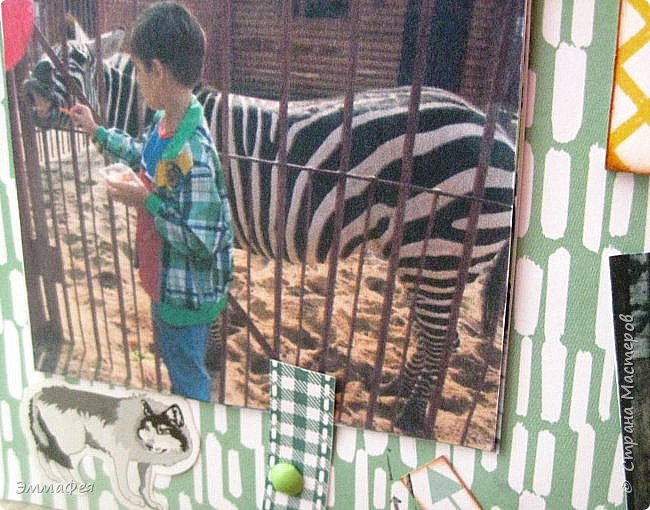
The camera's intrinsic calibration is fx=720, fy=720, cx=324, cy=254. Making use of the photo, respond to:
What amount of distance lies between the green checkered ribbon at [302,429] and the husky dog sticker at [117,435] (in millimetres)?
102

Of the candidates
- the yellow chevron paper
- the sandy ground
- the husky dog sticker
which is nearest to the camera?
the yellow chevron paper

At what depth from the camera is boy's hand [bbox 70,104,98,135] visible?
0.71 meters

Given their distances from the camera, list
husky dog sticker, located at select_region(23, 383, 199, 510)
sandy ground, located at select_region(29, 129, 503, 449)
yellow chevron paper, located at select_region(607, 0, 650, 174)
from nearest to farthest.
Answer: yellow chevron paper, located at select_region(607, 0, 650, 174) < sandy ground, located at select_region(29, 129, 503, 449) < husky dog sticker, located at select_region(23, 383, 199, 510)

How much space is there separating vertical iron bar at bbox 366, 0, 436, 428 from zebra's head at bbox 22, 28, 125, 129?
0.28 m

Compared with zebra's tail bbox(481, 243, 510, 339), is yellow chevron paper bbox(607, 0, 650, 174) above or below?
above

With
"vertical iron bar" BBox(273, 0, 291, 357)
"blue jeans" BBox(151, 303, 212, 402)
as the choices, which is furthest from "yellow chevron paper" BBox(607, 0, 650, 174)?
"blue jeans" BBox(151, 303, 212, 402)

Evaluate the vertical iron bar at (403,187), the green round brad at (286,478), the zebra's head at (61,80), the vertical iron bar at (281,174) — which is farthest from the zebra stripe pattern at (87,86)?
the green round brad at (286,478)

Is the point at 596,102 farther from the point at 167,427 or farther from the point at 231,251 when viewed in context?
the point at 167,427

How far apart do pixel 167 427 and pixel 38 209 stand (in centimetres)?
27

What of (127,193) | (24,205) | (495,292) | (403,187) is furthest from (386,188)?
(24,205)

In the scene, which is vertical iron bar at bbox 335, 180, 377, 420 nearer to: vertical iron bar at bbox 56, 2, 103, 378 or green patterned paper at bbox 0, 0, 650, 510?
green patterned paper at bbox 0, 0, 650, 510

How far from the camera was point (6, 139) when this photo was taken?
30.0 inches

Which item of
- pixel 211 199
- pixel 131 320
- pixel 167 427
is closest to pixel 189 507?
pixel 167 427

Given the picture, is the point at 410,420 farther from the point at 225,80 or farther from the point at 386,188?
the point at 225,80
